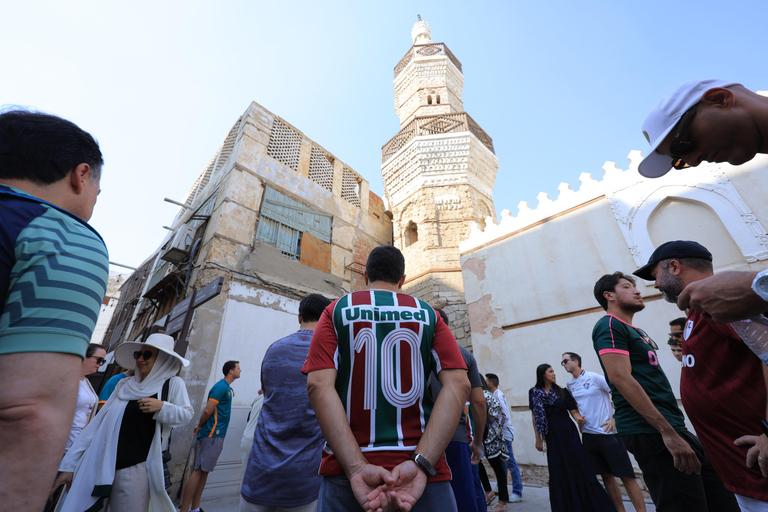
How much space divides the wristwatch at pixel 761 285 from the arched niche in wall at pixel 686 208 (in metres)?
6.58

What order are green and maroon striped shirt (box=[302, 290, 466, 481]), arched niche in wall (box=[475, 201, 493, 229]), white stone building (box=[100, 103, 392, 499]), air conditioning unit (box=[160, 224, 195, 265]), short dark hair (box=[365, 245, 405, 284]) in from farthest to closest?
arched niche in wall (box=[475, 201, 493, 229])
air conditioning unit (box=[160, 224, 195, 265])
white stone building (box=[100, 103, 392, 499])
short dark hair (box=[365, 245, 405, 284])
green and maroon striped shirt (box=[302, 290, 466, 481])

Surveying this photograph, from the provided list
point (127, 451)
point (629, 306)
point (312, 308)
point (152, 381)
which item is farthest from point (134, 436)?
point (629, 306)

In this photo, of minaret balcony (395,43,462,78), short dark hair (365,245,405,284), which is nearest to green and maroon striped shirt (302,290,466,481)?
short dark hair (365,245,405,284)

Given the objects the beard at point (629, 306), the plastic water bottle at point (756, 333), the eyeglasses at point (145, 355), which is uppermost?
the beard at point (629, 306)

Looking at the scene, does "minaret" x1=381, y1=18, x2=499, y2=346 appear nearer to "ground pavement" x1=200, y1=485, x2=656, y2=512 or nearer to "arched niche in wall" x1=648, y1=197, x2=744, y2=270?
"ground pavement" x1=200, y1=485, x2=656, y2=512

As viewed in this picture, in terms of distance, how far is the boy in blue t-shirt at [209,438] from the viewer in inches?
165

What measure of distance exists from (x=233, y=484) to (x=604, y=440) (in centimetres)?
576

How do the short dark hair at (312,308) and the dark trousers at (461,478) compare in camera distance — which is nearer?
the dark trousers at (461,478)

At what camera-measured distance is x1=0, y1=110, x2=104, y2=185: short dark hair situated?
102 centimetres

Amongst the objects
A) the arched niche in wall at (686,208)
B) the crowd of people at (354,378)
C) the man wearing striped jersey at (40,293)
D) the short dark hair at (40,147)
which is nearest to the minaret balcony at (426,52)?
the arched niche in wall at (686,208)

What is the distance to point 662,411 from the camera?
216 centimetres

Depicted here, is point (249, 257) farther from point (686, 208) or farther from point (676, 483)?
point (686, 208)

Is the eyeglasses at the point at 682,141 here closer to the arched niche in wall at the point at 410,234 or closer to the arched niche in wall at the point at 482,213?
the arched niche in wall at the point at 482,213

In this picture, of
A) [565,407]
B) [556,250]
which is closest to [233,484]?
[565,407]
